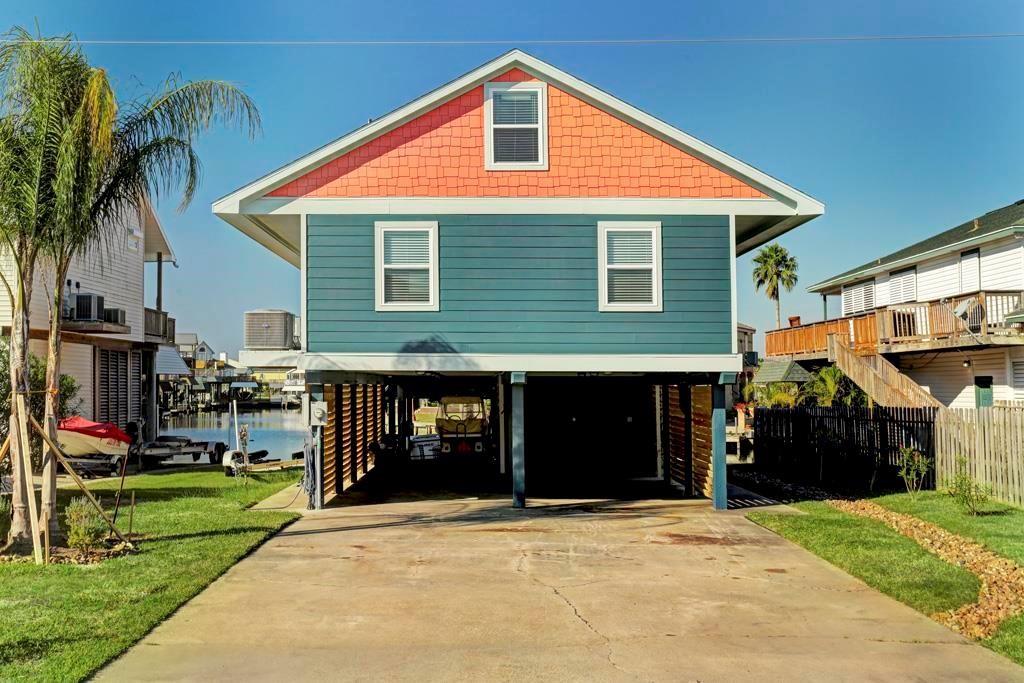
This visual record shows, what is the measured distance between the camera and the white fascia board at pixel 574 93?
45.1 feet

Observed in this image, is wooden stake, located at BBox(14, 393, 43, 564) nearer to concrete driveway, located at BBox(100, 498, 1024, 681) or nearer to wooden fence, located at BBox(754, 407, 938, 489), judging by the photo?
concrete driveway, located at BBox(100, 498, 1024, 681)

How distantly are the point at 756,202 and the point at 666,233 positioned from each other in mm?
1702

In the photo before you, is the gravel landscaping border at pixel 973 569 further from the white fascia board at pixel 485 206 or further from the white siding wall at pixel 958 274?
the white siding wall at pixel 958 274

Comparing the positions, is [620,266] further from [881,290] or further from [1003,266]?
[881,290]

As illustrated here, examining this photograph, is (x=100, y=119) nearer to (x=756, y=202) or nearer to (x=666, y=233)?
(x=666, y=233)

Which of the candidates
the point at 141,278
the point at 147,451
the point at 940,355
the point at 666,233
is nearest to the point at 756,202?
the point at 666,233

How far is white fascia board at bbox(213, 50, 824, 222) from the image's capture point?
541 inches

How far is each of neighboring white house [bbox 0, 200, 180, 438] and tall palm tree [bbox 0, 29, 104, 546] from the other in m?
12.0

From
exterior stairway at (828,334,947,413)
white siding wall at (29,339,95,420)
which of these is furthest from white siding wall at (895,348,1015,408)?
white siding wall at (29,339,95,420)

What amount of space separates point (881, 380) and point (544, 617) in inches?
655

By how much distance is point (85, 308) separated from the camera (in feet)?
73.0

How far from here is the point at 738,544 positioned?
11.1m

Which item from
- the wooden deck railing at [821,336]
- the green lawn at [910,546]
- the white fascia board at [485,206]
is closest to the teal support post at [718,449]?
the green lawn at [910,546]

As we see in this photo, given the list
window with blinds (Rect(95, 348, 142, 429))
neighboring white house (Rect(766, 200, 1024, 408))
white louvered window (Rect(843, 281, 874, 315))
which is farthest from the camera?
white louvered window (Rect(843, 281, 874, 315))
